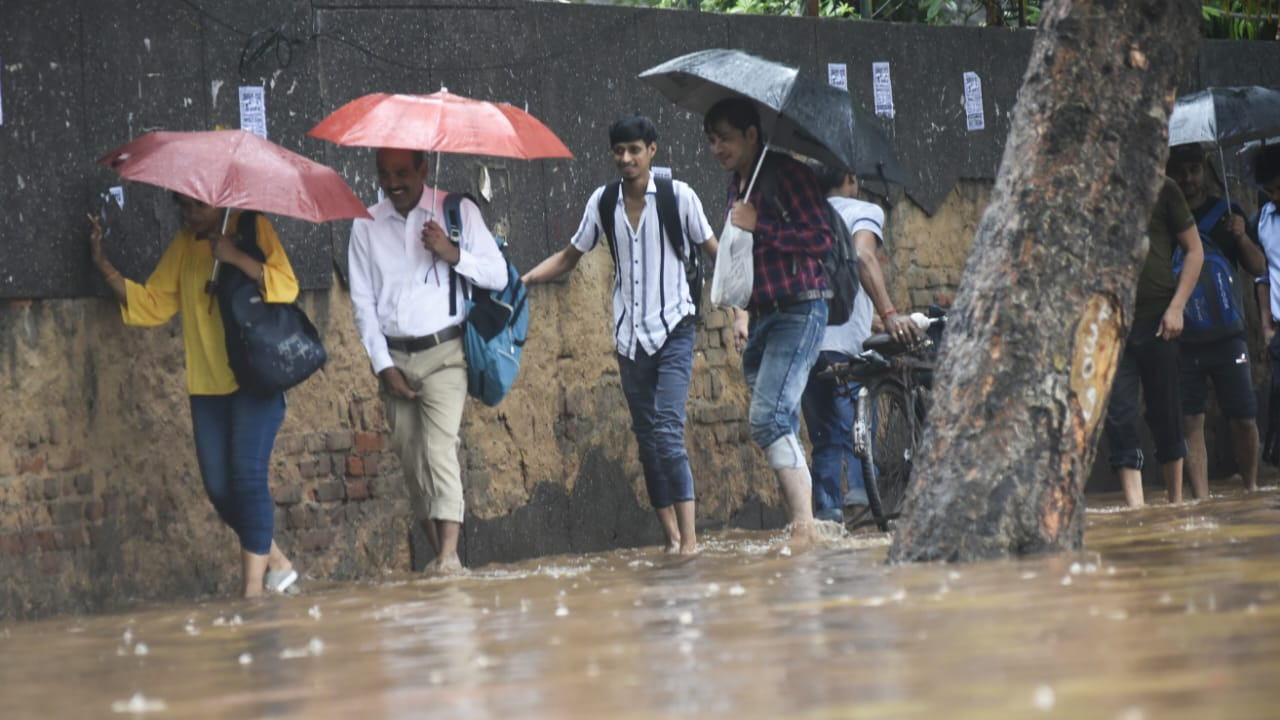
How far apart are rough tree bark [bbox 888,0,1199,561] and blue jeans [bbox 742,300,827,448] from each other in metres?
1.58

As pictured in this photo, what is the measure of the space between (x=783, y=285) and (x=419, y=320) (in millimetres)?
1516

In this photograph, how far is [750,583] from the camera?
19.1 feet

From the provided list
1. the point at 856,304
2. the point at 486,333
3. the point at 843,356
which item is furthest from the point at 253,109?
the point at 856,304

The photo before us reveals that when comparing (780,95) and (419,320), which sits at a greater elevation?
(780,95)

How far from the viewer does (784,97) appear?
305 inches

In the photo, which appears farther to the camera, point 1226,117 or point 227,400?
point 1226,117

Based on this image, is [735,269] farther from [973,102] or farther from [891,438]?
[973,102]

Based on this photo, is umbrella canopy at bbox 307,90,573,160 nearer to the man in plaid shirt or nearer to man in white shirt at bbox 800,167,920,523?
the man in plaid shirt

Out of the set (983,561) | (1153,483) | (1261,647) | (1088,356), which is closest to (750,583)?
(983,561)

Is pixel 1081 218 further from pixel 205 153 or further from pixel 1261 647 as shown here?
pixel 205 153

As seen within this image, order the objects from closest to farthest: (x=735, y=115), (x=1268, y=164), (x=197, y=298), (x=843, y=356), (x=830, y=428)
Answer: (x=197, y=298) < (x=735, y=115) < (x=830, y=428) < (x=843, y=356) < (x=1268, y=164)

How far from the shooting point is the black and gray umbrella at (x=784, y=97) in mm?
7789

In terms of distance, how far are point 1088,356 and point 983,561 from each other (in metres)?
0.85

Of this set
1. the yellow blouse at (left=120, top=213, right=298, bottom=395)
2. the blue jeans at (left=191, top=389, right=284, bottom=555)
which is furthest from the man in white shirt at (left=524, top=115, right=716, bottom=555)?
the blue jeans at (left=191, top=389, right=284, bottom=555)
